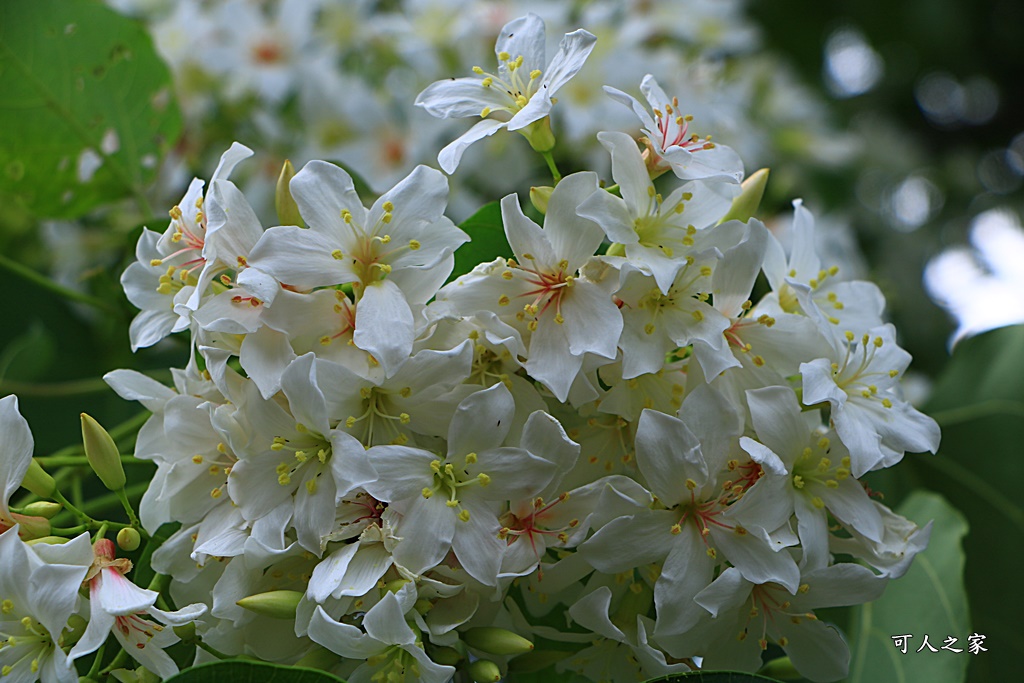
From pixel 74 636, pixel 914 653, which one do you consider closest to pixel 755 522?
pixel 914 653

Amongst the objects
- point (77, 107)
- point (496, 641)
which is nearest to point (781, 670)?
point (496, 641)

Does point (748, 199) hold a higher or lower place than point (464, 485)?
higher

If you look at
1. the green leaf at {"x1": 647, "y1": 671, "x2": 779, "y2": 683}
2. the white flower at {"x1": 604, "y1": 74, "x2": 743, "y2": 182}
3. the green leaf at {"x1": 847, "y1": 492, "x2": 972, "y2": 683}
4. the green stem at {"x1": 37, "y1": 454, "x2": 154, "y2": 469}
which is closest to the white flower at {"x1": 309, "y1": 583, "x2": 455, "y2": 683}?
the green leaf at {"x1": 647, "y1": 671, "x2": 779, "y2": 683}

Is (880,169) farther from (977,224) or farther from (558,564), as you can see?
(558,564)

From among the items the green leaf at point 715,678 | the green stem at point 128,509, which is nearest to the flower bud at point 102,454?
the green stem at point 128,509

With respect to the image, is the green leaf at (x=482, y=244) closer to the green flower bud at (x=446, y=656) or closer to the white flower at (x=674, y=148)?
the white flower at (x=674, y=148)

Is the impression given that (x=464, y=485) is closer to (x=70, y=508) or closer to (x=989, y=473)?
(x=70, y=508)
